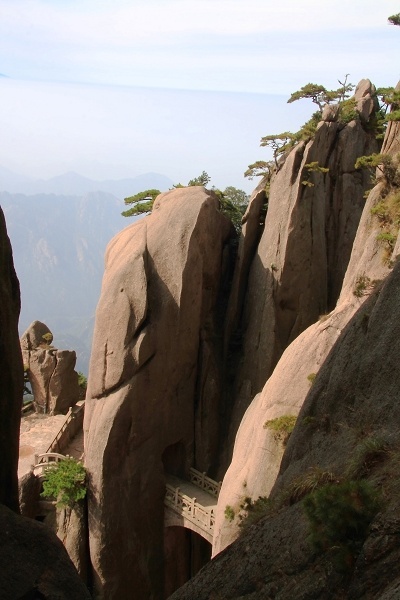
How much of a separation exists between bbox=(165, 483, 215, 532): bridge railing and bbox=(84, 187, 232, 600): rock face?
1.40 ft

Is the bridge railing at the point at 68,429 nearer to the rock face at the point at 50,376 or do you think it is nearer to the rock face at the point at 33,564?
the rock face at the point at 50,376

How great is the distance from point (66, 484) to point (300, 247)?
1280 centimetres

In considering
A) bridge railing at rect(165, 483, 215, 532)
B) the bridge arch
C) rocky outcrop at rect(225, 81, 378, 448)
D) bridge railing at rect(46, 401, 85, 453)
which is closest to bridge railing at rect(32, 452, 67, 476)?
bridge railing at rect(46, 401, 85, 453)

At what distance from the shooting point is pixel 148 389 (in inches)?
924

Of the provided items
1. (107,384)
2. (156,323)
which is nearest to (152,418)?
(107,384)

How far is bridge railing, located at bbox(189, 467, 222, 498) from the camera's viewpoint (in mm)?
23547

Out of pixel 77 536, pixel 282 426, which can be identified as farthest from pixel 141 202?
pixel 282 426

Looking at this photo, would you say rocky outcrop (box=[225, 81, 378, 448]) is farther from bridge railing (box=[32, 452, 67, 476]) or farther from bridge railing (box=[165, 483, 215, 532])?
bridge railing (box=[32, 452, 67, 476])

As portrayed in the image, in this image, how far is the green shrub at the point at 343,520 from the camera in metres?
6.59

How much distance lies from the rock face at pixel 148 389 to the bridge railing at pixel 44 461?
1616mm

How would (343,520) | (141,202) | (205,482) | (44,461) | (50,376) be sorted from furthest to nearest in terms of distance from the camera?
(50,376) → (141,202) → (44,461) → (205,482) → (343,520)

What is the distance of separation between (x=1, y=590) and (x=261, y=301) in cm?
1838

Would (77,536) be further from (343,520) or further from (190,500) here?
(343,520)

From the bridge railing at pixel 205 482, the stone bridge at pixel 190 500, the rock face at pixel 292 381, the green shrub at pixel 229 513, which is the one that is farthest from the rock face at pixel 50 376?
the green shrub at pixel 229 513
